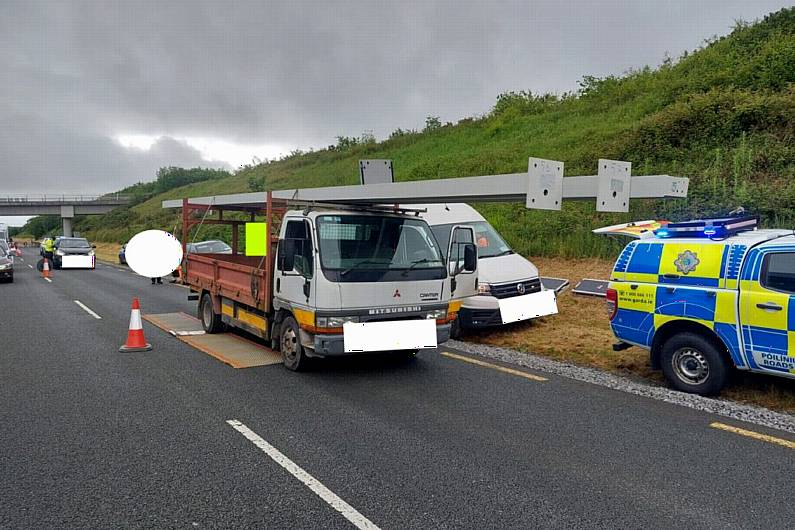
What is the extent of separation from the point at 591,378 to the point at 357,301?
2986mm

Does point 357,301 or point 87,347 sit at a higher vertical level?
point 357,301

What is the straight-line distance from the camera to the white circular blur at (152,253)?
8.26 m

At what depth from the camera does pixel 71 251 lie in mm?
28109

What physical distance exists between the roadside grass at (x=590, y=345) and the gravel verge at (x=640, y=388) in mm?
340

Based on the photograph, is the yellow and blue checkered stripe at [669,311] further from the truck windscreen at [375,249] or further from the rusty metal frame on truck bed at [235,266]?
the rusty metal frame on truck bed at [235,266]

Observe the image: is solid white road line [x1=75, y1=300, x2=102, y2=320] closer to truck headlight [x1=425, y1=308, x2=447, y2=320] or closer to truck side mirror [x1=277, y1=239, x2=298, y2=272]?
truck side mirror [x1=277, y1=239, x2=298, y2=272]

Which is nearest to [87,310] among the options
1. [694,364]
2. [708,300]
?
[694,364]

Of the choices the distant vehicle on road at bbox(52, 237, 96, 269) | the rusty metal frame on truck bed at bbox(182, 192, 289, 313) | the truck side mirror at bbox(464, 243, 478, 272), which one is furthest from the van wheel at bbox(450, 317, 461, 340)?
→ the distant vehicle on road at bbox(52, 237, 96, 269)

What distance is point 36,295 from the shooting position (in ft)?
53.1

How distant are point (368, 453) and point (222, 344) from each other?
16.5ft

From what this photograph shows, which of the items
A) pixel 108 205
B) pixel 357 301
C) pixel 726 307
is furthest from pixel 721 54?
pixel 108 205

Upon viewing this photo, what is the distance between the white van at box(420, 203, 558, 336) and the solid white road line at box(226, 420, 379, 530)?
4.82 metres

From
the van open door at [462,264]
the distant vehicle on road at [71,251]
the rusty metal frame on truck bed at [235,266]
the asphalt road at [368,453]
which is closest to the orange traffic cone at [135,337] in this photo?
the asphalt road at [368,453]

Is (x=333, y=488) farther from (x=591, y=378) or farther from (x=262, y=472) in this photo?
(x=591, y=378)
